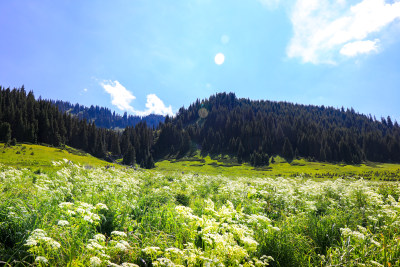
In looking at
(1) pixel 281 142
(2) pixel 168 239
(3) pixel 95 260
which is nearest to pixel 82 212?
(3) pixel 95 260

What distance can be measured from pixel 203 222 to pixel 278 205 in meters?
5.84

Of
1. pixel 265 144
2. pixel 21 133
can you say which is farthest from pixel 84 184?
pixel 265 144

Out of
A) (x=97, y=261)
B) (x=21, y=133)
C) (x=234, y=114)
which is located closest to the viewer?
(x=97, y=261)

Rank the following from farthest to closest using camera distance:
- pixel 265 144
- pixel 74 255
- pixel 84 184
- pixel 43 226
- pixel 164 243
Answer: pixel 265 144 < pixel 84 184 < pixel 164 243 < pixel 43 226 < pixel 74 255

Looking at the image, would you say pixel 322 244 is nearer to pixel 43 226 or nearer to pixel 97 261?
pixel 97 261

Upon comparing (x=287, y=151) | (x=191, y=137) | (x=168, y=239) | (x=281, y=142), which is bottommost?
(x=168, y=239)

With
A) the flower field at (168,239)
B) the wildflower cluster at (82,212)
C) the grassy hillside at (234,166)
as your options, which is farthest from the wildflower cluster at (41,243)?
the grassy hillside at (234,166)

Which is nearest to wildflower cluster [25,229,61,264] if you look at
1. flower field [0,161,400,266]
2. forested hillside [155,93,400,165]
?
flower field [0,161,400,266]

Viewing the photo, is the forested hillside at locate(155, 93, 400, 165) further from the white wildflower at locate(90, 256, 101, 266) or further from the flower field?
the white wildflower at locate(90, 256, 101, 266)

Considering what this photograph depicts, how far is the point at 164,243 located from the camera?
4.42m

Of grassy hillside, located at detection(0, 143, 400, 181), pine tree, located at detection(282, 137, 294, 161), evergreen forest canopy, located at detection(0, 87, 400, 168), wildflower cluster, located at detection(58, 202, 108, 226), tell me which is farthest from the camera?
pine tree, located at detection(282, 137, 294, 161)

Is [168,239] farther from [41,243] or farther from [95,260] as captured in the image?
[41,243]

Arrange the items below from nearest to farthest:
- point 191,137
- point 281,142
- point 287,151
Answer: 1. point 287,151
2. point 281,142
3. point 191,137

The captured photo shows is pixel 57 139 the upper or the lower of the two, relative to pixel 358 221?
upper
